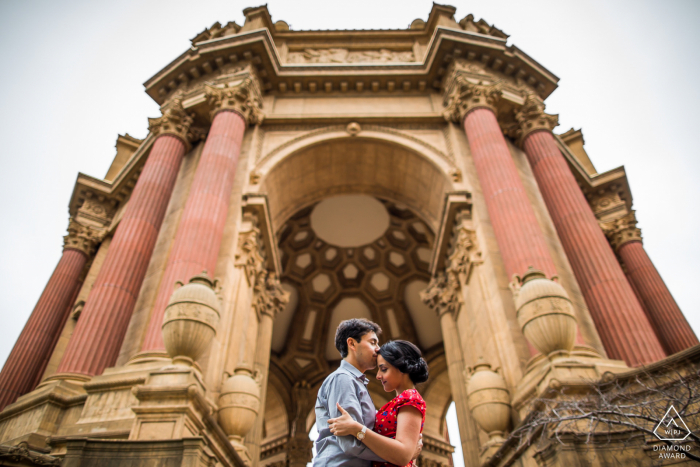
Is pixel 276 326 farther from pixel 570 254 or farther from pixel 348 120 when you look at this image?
pixel 570 254

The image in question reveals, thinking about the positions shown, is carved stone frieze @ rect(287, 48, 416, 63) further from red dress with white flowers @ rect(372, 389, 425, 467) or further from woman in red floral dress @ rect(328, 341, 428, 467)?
red dress with white flowers @ rect(372, 389, 425, 467)

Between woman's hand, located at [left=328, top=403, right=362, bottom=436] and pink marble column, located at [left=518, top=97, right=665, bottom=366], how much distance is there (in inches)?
431

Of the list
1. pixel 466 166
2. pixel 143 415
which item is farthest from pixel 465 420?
pixel 143 415

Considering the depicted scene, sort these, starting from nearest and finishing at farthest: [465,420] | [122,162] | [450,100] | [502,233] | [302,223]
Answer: [502,233], [465,420], [450,100], [122,162], [302,223]

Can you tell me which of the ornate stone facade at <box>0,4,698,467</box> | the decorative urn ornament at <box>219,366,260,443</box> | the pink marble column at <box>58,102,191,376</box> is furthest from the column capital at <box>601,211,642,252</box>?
the pink marble column at <box>58,102,191,376</box>

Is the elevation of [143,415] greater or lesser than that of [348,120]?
lesser

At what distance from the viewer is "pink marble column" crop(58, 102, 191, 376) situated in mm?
11023

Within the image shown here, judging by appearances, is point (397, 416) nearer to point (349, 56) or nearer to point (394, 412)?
point (394, 412)

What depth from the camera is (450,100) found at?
16.8m

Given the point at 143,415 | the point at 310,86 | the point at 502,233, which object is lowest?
the point at 143,415

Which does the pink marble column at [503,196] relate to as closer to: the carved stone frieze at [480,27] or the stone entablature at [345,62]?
the stone entablature at [345,62]

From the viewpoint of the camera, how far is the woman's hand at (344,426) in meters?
2.38

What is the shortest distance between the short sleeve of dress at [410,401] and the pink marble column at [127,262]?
1040cm

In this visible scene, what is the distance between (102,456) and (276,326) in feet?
87.0
